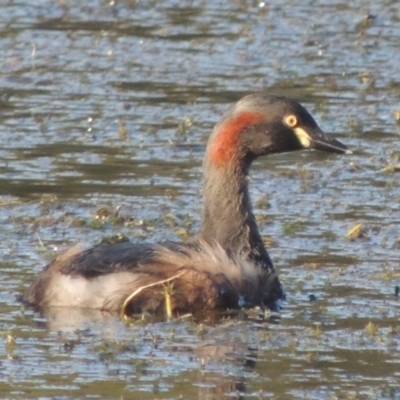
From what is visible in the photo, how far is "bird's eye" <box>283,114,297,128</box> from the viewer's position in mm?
10750

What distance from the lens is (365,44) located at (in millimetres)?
18781

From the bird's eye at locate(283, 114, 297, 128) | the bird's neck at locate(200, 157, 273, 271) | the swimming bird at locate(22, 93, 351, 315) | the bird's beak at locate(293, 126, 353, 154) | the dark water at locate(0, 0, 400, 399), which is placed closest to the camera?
the dark water at locate(0, 0, 400, 399)

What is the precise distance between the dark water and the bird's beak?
0.74m

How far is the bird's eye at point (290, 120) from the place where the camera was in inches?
423

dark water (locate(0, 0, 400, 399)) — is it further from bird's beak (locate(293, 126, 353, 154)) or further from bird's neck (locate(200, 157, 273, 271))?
bird's beak (locate(293, 126, 353, 154))

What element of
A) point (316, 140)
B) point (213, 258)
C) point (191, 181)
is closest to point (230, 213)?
point (213, 258)

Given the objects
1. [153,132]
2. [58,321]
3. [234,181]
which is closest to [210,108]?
[153,132]

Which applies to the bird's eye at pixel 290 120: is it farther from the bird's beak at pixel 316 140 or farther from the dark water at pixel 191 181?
the dark water at pixel 191 181

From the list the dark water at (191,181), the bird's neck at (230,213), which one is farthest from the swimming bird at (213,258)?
the dark water at (191,181)

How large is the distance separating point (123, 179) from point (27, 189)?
0.84 meters

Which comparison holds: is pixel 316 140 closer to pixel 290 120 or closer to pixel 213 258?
pixel 290 120

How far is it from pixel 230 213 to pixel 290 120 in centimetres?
76

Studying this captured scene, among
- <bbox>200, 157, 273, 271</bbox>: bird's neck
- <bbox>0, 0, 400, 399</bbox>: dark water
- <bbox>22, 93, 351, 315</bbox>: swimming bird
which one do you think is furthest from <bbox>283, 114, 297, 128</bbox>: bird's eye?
<bbox>0, 0, 400, 399</bbox>: dark water

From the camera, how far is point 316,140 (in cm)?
1092
